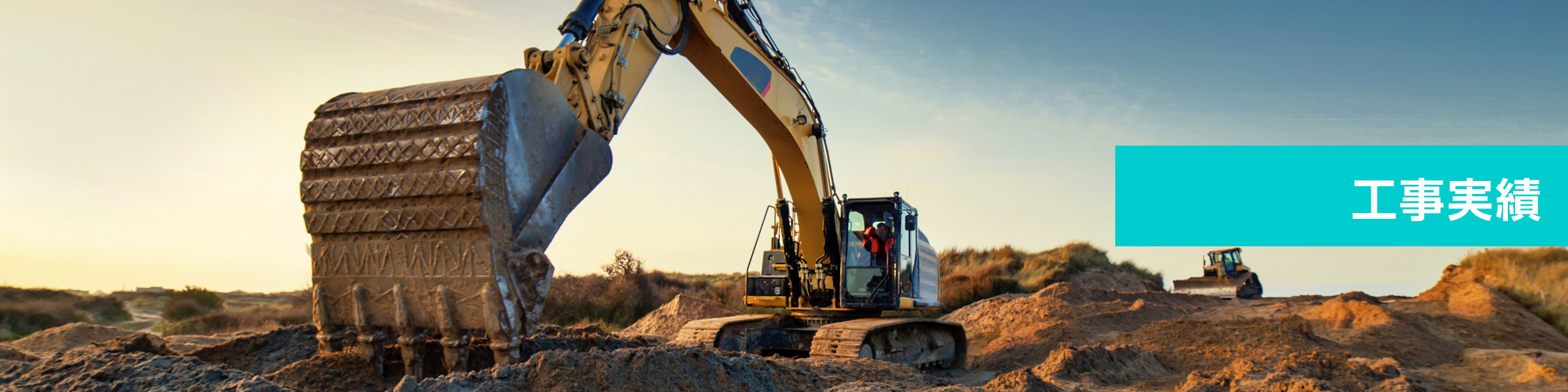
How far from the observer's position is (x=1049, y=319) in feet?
49.2

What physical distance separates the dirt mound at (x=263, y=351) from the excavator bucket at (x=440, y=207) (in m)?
0.87

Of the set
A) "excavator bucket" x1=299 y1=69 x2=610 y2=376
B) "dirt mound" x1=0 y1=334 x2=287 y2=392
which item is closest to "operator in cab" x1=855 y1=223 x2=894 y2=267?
"excavator bucket" x1=299 y1=69 x2=610 y2=376

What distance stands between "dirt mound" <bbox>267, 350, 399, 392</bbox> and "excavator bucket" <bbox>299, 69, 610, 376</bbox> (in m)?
0.07

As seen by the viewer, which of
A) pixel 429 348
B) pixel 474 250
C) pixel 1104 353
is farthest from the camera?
pixel 1104 353

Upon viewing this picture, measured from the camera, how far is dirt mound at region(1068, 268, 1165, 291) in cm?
2734

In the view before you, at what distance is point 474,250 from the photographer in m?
4.38

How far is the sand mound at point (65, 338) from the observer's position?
8211mm

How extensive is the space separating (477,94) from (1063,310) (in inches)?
516

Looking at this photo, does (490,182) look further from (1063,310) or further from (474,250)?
(1063,310)

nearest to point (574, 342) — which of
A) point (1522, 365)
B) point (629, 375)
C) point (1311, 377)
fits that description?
point (629, 375)

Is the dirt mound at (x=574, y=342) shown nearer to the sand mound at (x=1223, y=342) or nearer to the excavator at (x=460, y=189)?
the excavator at (x=460, y=189)

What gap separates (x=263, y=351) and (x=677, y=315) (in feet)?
32.6

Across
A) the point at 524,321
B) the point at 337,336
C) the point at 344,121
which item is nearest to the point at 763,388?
the point at 524,321

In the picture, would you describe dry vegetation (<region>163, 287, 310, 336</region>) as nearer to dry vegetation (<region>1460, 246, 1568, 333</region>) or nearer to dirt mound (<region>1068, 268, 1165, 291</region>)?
dry vegetation (<region>1460, 246, 1568, 333</region>)
